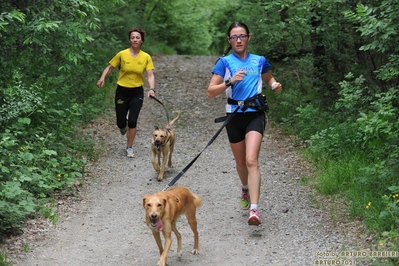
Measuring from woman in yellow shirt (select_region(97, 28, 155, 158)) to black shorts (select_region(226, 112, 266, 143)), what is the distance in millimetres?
3534

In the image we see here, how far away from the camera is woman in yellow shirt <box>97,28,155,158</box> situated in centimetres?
1041

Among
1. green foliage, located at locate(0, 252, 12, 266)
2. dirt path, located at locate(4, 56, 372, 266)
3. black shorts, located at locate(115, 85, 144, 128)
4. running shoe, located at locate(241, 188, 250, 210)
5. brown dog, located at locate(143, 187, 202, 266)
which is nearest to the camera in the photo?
brown dog, located at locate(143, 187, 202, 266)

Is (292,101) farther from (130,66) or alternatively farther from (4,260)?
(4,260)

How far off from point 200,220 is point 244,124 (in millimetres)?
1491

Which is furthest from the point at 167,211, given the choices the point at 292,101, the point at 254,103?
the point at 292,101

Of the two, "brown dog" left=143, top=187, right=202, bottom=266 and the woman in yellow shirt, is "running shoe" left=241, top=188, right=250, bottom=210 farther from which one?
the woman in yellow shirt

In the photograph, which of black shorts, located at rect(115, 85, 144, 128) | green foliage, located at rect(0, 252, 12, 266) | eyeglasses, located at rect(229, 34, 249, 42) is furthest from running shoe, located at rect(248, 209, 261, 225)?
black shorts, located at rect(115, 85, 144, 128)

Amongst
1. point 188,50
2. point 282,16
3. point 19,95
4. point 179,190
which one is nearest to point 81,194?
point 19,95

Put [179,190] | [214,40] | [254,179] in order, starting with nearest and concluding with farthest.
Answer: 1. [179,190]
2. [254,179]
3. [214,40]

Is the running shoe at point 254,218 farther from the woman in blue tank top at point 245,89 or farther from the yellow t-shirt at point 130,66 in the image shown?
the yellow t-shirt at point 130,66

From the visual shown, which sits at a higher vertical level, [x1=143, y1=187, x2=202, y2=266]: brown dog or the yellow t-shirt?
the yellow t-shirt

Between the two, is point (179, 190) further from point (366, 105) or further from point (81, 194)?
point (366, 105)

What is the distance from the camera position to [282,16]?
15062 millimetres

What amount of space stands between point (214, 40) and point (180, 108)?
20.5m
